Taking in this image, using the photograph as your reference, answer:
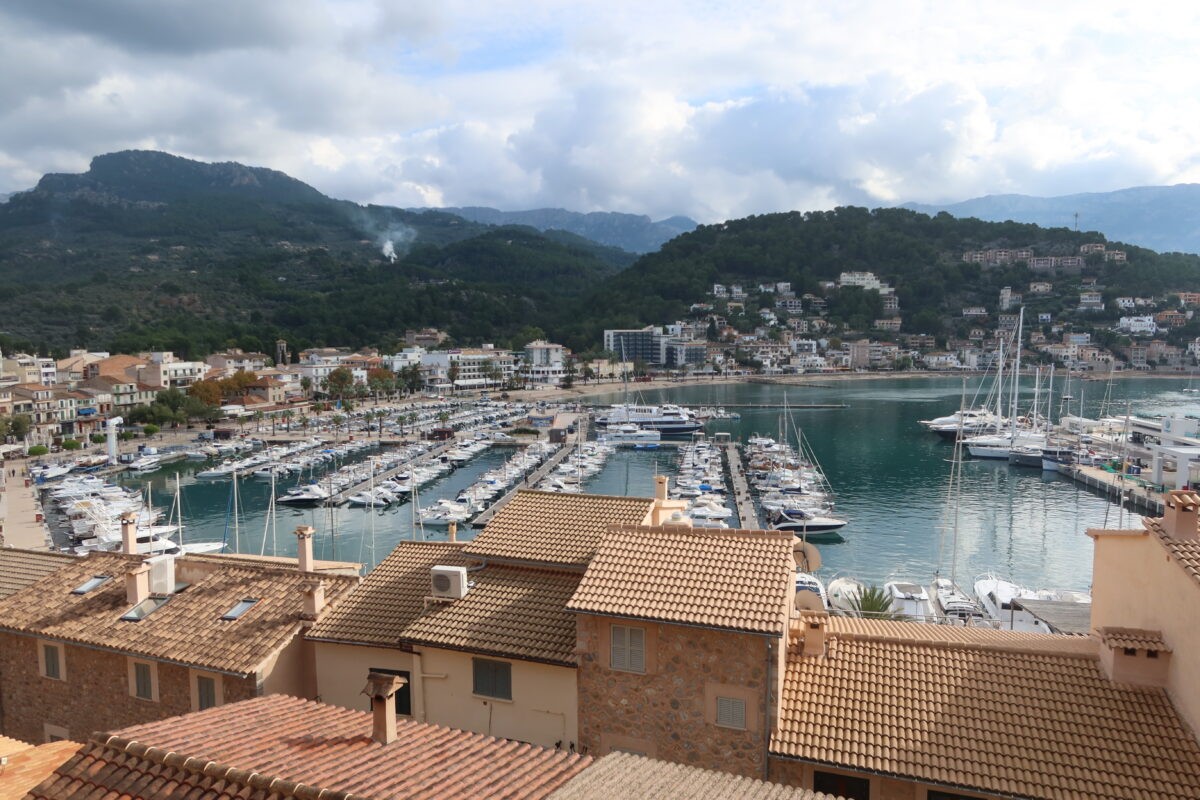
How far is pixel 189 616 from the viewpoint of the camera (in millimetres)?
9805

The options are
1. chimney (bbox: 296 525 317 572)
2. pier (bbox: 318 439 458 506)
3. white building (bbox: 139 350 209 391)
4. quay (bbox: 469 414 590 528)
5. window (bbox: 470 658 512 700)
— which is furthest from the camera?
white building (bbox: 139 350 209 391)

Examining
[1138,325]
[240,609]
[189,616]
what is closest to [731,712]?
[240,609]

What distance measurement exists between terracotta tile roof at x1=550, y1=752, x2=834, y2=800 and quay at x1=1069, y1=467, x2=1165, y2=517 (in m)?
33.4

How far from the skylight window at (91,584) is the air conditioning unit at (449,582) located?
5.29 m

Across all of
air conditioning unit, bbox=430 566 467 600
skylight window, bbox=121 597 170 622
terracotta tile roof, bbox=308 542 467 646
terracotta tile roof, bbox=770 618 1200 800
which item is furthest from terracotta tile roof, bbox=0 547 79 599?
terracotta tile roof, bbox=770 618 1200 800

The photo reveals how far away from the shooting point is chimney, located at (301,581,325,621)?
9438 mm

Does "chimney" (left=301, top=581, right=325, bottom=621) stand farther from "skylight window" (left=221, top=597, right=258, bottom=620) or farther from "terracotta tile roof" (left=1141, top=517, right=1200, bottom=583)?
"terracotta tile roof" (left=1141, top=517, right=1200, bottom=583)

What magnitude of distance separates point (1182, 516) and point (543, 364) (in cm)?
9947

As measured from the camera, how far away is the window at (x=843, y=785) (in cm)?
669

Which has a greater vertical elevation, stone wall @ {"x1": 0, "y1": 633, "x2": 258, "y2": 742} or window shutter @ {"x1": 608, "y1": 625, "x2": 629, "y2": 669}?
window shutter @ {"x1": 608, "y1": 625, "x2": 629, "y2": 669}

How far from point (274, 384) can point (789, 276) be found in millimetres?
108742

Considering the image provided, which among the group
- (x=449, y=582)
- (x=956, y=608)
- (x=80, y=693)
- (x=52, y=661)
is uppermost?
(x=449, y=582)

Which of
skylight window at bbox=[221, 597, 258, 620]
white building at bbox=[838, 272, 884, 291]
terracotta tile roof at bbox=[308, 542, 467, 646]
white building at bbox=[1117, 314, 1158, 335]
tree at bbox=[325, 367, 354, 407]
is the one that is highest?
white building at bbox=[838, 272, 884, 291]

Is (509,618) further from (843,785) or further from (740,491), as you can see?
(740,491)
